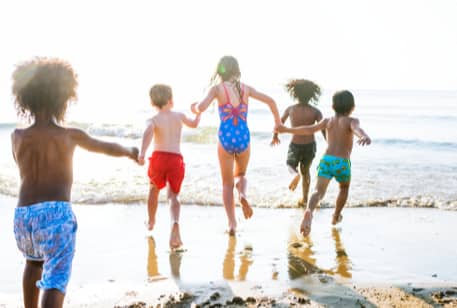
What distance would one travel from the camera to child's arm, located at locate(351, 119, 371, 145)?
5.38 meters

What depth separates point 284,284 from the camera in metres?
4.62

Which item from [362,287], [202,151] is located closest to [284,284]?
[362,287]

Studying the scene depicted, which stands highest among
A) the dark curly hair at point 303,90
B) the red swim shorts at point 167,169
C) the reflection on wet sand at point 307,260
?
the dark curly hair at point 303,90

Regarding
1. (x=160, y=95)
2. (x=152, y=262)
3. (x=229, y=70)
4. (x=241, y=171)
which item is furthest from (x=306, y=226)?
Result: (x=160, y=95)

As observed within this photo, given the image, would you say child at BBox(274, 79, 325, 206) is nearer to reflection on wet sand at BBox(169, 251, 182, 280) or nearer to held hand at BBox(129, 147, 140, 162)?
reflection on wet sand at BBox(169, 251, 182, 280)

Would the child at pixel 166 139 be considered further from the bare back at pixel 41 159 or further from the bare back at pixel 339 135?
the bare back at pixel 41 159

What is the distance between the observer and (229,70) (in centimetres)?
616

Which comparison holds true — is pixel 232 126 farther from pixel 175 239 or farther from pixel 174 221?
pixel 175 239

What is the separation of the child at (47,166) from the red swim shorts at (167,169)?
262 cm

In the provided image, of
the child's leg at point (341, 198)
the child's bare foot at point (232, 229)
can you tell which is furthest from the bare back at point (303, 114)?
the child's bare foot at point (232, 229)

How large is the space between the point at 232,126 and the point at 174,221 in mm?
1208

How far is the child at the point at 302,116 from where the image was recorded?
8133mm

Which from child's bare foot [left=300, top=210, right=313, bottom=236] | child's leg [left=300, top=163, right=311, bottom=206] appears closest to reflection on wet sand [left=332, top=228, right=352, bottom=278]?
child's bare foot [left=300, top=210, right=313, bottom=236]

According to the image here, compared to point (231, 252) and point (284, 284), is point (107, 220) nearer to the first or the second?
point (231, 252)
